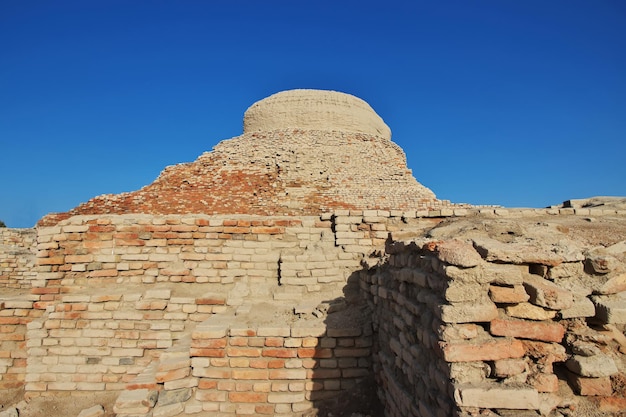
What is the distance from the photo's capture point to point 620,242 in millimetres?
3188

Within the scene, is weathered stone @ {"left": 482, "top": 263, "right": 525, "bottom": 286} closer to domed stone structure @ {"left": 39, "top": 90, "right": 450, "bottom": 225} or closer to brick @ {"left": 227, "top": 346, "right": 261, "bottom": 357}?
brick @ {"left": 227, "top": 346, "right": 261, "bottom": 357}

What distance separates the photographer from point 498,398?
6.28ft

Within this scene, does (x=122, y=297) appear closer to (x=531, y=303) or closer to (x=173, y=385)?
(x=173, y=385)

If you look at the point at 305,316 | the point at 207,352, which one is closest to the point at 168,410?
the point at 207,352

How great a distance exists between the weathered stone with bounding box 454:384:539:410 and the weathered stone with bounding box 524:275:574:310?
0.49m

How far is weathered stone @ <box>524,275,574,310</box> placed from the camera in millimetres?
2141

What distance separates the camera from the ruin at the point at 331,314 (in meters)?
2.10

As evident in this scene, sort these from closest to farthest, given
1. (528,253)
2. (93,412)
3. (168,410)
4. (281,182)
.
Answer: (528,253) → (168,410) → (93,412) → (281,182)

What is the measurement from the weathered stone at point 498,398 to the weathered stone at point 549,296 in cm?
49

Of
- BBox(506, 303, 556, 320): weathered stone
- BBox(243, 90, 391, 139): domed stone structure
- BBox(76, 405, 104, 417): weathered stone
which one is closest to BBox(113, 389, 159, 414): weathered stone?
BBox(76, 405, 104, 417): weathered stone

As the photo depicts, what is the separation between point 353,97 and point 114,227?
15.8m

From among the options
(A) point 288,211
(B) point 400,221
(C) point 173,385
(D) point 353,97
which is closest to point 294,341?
(C) point 173,385

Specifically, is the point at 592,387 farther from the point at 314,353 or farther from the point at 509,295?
the point at 314,353

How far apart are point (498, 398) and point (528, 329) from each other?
0.44 m
